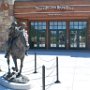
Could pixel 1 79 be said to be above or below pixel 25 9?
below

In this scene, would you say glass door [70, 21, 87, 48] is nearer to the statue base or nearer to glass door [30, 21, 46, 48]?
glass door [30, 21, 46, 48]

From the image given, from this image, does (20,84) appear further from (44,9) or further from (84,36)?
(84,36)

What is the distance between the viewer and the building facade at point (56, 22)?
3247 cm

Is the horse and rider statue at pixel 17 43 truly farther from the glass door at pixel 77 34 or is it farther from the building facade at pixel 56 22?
the glass door at pixel 77 34

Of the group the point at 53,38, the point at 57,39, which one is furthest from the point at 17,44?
the point at 57,39

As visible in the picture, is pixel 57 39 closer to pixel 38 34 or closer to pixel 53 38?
pixel 53 38

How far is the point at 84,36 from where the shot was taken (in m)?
35.8

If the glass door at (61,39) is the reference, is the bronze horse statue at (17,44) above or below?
above

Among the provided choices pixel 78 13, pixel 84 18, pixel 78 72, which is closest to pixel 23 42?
pixel 78 72

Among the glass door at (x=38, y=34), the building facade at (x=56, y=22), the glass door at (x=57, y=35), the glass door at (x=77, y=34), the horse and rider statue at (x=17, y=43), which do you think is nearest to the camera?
the horse and rider statue at (x=17, y=43)

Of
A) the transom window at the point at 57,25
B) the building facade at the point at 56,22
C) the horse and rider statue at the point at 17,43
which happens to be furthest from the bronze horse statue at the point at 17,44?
the transom window at the point at 57,25

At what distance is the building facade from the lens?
32.5 m

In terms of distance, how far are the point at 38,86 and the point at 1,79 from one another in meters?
1.60

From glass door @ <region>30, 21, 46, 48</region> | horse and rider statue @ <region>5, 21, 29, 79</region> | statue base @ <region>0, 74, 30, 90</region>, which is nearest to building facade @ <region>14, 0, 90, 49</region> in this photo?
glass door @ <region>30, 21, 46, 48</region>
